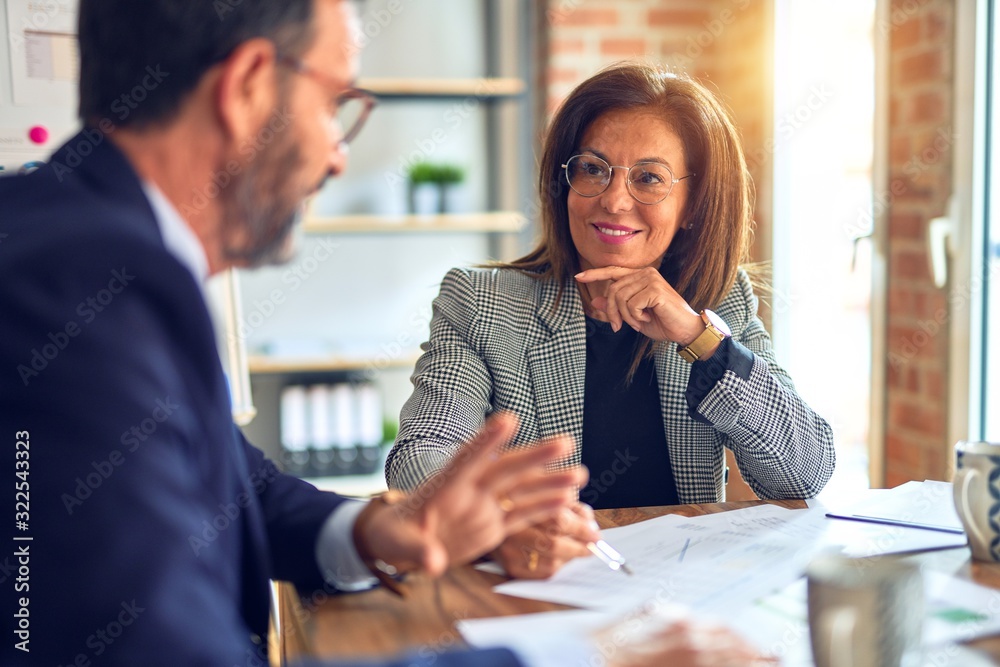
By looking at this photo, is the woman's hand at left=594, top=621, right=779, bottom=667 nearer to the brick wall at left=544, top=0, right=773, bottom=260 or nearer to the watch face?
the watch face

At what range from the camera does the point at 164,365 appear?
72 cm

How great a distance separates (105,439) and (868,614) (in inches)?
22.1

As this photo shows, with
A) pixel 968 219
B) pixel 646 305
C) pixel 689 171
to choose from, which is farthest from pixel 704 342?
pixel 968 219

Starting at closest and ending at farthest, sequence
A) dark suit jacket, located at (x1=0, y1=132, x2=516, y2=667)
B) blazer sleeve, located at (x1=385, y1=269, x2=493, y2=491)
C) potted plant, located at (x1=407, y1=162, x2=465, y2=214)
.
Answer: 1. dark suit jacket, located at (x1=0, y1=132, x2=516, y2=667)
2. blazer sleeve, located at (x1=385, y1=269, x2=493, y2=491)
3. potted plant, located at (x1=407, y1=162, x2=465, y2=214)

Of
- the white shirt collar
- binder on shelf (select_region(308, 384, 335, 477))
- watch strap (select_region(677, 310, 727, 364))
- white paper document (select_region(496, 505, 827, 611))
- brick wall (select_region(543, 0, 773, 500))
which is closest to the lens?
the white shirt collar

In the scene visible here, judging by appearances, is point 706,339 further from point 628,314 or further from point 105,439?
point 105,439

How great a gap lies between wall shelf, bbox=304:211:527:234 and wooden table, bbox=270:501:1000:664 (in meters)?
2.51

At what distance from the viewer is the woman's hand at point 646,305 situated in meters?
1.58

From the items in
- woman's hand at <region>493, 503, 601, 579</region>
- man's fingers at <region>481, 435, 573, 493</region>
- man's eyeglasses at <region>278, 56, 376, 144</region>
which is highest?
man's eyeglasses at <region>278, 56, 376, 144</region>

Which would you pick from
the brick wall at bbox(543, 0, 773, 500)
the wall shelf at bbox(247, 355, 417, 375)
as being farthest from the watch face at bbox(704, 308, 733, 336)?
the wall shelf at bbox(247, 355, 417, 375)

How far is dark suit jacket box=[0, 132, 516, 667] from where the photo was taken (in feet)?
2.14

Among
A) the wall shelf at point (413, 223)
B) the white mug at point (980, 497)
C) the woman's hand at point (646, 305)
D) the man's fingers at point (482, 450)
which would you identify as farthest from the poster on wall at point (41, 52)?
the white mug at point (980, 497)

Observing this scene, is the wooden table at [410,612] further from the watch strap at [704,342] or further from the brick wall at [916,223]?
the brick wall at [916,223]

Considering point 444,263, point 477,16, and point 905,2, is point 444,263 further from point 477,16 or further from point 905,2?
point 905,2
